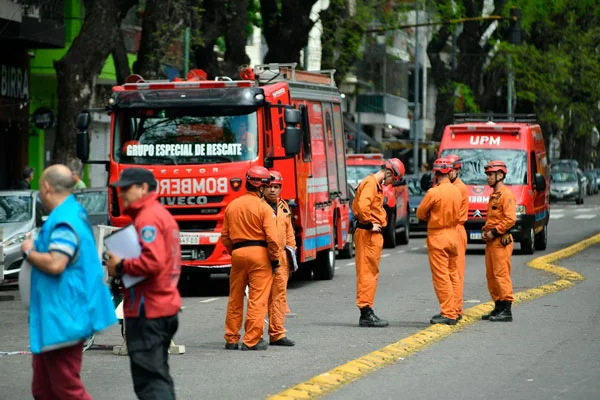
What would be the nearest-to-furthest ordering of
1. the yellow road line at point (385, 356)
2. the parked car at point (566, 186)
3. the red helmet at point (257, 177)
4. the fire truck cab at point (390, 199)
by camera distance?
the yellow road line at point (385, 356) → the red helmet at point (257, 177) → the fire truck cab at point (390, 199) → the parked car at point (566, 186)

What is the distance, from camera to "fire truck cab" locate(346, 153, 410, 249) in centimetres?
3027

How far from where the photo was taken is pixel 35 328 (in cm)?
781

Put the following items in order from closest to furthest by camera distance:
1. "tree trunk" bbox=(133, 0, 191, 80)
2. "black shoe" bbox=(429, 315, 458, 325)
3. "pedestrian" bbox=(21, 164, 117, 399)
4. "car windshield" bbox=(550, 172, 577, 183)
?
1. "pedestrian" bbox=(21, 164, 117, 399)
2. "black shoe" bbox=(429, 315, 458, 325)
3. "tree trunk" bbox=(133, 0, 191, 80)
4. "car windshield" bbox=(550, 172, 577, 183)

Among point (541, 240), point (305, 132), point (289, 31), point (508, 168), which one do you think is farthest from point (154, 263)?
point (289, 31)

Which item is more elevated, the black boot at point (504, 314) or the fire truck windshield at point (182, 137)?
the fire truck windshield at point (182, 137)

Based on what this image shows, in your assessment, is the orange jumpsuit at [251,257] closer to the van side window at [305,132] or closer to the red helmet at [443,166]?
the red helmet at [443,166]

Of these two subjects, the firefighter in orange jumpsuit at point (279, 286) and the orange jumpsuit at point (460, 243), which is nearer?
the firefighter in orange jumpsuit at point (279, 286)

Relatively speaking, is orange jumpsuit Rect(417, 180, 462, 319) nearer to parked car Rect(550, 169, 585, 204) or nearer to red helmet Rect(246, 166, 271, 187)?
red helmet Rect(246, 166, 271, 187)

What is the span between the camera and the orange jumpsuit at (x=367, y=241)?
48.5ft

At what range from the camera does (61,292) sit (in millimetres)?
7824

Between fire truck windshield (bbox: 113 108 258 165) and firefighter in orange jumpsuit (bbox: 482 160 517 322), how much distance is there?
438cm

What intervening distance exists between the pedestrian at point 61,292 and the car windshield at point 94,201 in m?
16.9

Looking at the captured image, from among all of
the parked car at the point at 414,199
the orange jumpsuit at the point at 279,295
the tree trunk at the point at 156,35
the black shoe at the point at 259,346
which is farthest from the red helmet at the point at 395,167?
the parked car at the point at 414,199

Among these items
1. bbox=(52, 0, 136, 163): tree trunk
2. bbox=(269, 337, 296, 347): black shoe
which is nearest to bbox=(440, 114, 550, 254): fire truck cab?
bbox=(52, 0, 136, 163): tree trunk
